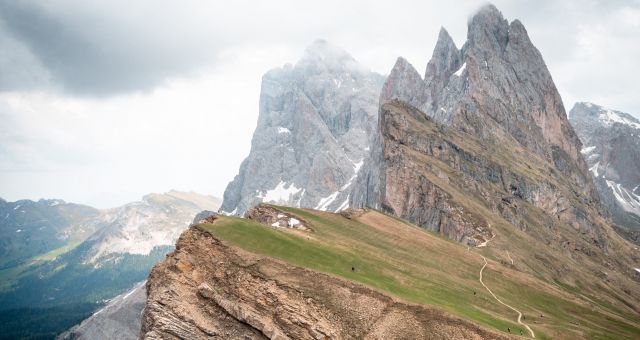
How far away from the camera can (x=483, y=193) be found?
6255 inches

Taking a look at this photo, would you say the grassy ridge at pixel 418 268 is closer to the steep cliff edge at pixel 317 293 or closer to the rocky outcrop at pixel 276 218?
the steep cliff edge at pixel 317 293

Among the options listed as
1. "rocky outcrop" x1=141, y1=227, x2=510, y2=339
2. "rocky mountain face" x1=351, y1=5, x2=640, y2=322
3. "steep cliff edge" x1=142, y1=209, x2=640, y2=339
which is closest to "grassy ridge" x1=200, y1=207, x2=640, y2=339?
"steep cliff edge" x1=142, y1=209, x2=640, y2=339

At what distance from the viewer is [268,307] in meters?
49.2

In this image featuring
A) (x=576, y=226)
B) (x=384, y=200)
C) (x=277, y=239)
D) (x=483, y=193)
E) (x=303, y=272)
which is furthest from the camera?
(x=576, y=226)

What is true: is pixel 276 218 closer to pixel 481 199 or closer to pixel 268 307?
pixel 268 307

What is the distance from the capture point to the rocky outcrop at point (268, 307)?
156ft

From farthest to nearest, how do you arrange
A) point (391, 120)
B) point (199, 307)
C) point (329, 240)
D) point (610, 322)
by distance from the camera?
point (391, 120) < point (610, 322) < point (329, 240) < point (199, 307)

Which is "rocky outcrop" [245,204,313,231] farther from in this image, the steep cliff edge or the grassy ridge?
the grassy ridge

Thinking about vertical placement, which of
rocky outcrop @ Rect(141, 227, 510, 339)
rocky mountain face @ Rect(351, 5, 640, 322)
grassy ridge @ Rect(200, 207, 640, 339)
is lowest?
rocky outcrop @ Rect(141, 227, 510, 339)

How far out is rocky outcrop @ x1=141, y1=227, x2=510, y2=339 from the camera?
47656mm

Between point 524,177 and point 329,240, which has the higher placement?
point 524,177

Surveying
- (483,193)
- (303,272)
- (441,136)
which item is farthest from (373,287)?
(441,136)

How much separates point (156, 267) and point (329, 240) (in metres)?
27.4

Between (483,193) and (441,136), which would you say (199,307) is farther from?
(441,136)
